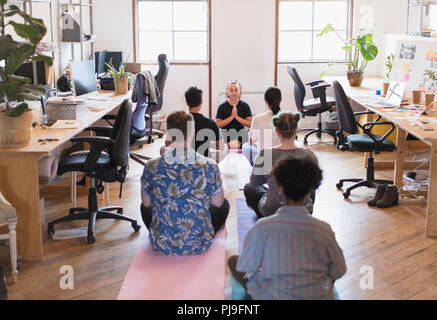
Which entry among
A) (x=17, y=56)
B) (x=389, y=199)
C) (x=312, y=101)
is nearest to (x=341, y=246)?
(x=389, y=199)

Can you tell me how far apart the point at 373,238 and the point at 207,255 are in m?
1.28

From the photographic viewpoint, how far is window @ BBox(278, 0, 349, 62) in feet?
26.6

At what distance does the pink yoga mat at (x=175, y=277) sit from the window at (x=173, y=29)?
4988 millimetres

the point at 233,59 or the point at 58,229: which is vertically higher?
the point at 233,59

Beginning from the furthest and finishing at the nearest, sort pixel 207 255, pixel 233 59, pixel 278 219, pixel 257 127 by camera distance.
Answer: pixel 233 59 → pixel 257 127 → pixel 207 255 → pixel 278 219

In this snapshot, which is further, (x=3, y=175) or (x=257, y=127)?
(x=257, y=127)

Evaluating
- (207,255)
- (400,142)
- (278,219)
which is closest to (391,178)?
(400,142)

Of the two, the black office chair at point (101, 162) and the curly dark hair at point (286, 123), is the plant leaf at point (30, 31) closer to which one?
the black office chair at point (101, 162)

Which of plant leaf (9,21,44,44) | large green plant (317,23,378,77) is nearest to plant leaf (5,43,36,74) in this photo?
plant leaf (9,21,44,44)

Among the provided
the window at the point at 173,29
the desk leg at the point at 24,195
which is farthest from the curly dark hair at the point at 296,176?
the window at the point at 173,29

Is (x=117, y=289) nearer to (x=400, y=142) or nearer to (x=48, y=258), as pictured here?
(x=48, y=258)

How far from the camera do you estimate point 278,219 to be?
2395 mm

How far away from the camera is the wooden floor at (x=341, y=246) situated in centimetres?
329

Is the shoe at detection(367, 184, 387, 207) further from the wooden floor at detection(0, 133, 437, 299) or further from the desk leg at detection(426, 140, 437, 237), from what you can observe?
the desk leg at detection(426, 140, 437, 237)
